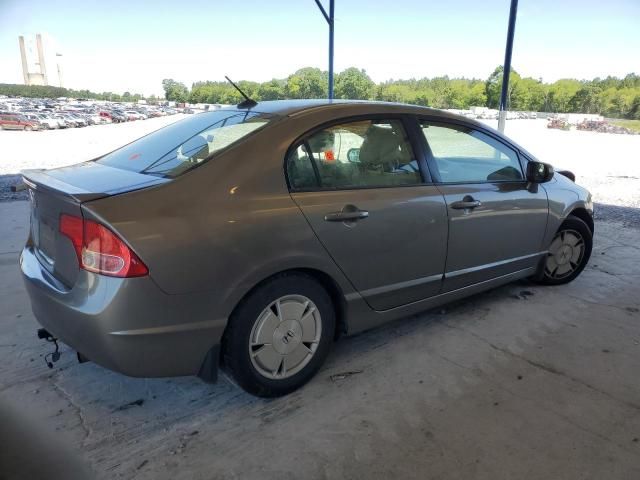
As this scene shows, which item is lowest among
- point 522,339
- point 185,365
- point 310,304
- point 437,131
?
point 522,339

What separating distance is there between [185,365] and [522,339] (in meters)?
2.29

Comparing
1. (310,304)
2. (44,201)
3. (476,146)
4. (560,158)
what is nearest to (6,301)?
(44,201)

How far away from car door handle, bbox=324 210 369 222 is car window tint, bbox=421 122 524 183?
0.78 m

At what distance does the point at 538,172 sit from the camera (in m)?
3.59

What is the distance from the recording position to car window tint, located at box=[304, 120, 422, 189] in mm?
2600

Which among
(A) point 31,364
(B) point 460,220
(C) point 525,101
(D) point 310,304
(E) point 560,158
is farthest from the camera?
(C) point 525,101

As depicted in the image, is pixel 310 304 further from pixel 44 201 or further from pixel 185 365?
pixel 44 201

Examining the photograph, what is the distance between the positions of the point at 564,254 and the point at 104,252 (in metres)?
3.79

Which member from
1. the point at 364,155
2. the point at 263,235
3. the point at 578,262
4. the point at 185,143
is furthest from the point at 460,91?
the point at 263,235

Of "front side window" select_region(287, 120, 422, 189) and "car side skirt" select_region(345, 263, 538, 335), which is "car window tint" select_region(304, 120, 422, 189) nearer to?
"front side window" select_region(287, 120, 422, 189)

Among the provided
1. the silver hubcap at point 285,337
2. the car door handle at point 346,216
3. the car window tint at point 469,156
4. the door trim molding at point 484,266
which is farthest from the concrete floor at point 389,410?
the car window tint at point 469,156

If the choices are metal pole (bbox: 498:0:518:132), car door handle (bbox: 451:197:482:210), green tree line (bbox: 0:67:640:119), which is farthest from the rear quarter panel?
green tree line (bbox: 0:67:640:119)

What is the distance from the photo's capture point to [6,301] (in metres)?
3.68

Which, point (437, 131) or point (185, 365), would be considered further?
point (437, 131)
